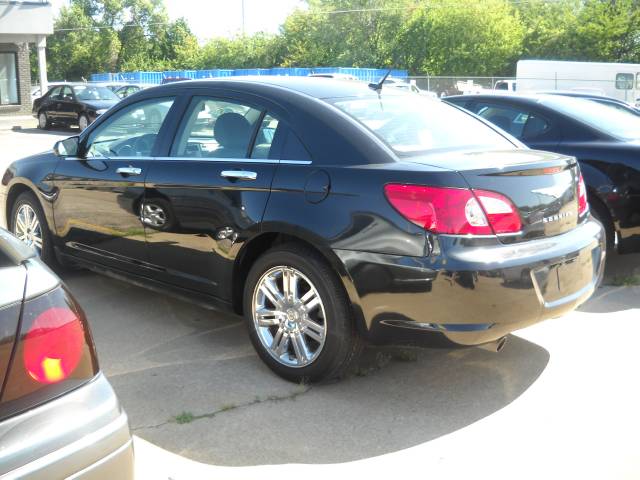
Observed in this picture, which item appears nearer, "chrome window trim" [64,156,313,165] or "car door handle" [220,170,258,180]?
"chrome window trim" [64,156,313,165]

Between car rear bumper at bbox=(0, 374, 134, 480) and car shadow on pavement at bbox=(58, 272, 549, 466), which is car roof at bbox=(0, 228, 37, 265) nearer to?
car rear bumper at bbox=(0, 374, 134, 480)

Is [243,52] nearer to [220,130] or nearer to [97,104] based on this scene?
[97,104]

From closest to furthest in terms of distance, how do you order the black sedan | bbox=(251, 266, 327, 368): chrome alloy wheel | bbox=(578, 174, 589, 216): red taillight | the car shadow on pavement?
the car shadow on pavement → bbox=(251, 266, 327, 368): chrome alloy wheel → bbox=(578, 174, 589, 216): red taillight → the black sedan

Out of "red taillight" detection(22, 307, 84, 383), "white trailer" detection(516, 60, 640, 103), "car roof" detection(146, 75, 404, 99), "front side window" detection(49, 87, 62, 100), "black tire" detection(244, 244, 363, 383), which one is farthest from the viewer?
"white trailer" detection(516, 60, 640, 103)

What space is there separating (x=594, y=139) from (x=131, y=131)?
145 inches

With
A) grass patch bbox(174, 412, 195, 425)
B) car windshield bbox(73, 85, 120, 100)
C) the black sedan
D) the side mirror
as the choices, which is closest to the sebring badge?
grass patch bbox(174, 412, 195, 425)

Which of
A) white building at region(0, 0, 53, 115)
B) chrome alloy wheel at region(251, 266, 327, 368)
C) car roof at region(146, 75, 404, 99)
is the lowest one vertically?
chrome alloy wheel at region(251, 266, 327, 368)

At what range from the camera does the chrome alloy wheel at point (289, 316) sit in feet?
12.8

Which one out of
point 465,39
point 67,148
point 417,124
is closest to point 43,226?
point 67,148

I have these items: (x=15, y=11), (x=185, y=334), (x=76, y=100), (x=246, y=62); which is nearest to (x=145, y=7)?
(x=246, y=62)

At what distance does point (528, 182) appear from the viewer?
3748 millimetres

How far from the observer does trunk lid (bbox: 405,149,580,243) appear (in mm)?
3616

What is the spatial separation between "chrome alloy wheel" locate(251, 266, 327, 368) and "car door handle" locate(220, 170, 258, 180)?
0.52m

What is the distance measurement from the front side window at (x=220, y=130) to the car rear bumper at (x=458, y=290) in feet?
3.24
